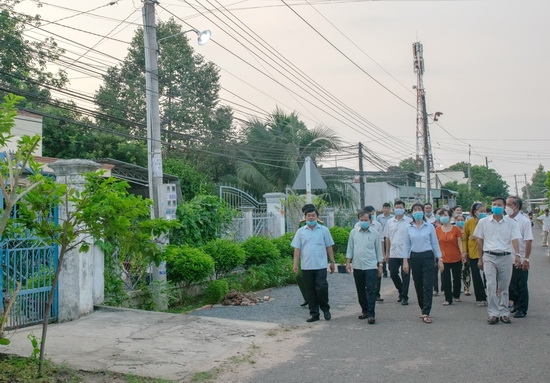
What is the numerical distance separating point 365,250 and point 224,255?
398cm

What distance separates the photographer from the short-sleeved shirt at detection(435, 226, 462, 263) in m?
10.6

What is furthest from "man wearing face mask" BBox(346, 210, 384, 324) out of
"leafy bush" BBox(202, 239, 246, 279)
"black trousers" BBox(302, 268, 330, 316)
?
"leafy bush" BBox(202, 239, 246, 279)

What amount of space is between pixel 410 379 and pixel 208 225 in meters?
7.94

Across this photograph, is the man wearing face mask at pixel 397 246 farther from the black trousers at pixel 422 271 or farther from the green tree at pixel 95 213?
the green tree at pixel 95 213

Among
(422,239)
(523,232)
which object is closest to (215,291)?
(422,239)

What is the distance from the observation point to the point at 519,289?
8898mm

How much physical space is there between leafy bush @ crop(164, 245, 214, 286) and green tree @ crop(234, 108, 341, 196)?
16018 millimetres

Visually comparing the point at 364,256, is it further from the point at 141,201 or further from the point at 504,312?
the point at 141,201

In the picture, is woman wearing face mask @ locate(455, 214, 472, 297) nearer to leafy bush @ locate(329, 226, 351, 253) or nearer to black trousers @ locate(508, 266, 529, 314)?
black trousers @ locate(508, 266, 529, 314)

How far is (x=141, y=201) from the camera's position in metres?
5.65

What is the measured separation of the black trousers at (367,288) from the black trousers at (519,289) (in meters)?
2.06

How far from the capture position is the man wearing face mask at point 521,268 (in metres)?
8.72

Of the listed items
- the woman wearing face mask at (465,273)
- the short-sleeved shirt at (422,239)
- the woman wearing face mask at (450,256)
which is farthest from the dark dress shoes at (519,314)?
the woman wearing face mask at (465,273)

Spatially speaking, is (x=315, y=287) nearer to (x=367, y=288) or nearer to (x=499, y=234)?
(x=367, y=288)
